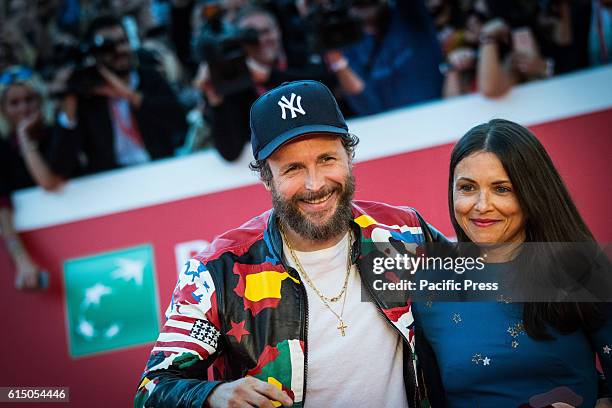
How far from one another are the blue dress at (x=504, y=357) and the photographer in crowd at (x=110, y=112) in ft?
9.55

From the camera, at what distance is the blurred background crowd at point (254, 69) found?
14.3 feet

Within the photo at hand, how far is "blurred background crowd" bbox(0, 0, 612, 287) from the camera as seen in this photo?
4.37 meters

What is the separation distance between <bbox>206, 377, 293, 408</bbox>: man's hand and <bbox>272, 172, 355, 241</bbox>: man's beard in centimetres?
58

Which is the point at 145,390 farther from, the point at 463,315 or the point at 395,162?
the point at 395,162

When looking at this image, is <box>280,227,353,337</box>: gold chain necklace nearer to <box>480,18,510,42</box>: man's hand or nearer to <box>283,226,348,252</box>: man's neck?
<box>283,226,348,252</box>: man's neck

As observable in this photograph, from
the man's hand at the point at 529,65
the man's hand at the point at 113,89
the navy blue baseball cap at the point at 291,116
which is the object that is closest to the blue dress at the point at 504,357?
the navy blue baseball cap at the point at 291,116

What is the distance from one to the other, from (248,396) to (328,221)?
670 mm

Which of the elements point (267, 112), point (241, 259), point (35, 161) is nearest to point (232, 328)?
point (241, 259)

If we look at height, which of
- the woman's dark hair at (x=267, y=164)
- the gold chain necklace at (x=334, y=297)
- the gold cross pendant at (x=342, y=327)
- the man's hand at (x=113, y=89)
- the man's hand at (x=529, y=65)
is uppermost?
the man's hand at (x=113, y=89)

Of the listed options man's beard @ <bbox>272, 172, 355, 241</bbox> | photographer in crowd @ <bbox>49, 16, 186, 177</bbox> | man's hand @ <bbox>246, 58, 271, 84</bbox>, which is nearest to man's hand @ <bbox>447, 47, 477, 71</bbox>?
man's hand @ <bbox>246, 58, 271, 84</bbox>

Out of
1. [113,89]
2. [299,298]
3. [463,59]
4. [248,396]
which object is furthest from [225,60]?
[248,396]

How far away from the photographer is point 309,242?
8.61ft

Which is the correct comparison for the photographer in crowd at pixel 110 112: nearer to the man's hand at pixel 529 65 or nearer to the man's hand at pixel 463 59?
the man's hand at pixel 463 59

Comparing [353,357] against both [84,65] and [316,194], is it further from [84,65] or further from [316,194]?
[84,65]
